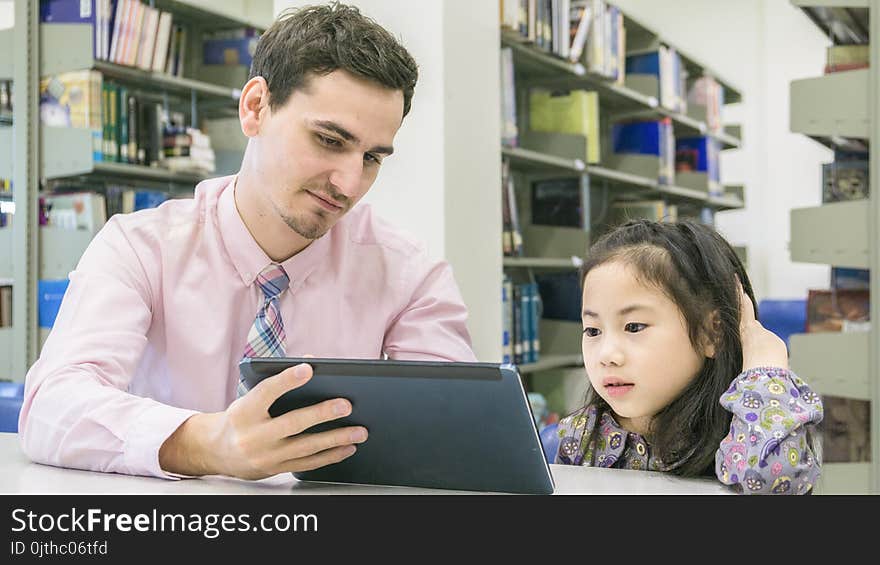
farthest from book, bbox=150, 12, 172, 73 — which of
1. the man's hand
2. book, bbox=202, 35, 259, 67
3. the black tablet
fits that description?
the black tablet

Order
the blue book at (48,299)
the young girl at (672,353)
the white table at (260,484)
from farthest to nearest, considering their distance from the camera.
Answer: the blue book at (48,299), the young girl at (672,353), the white table at (260,484)

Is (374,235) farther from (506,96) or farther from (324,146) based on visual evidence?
(506,96)

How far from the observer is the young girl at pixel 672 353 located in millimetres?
1069

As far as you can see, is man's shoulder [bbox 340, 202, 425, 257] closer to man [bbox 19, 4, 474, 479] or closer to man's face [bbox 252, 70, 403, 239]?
man [bbox 19, 4, 474, 479]

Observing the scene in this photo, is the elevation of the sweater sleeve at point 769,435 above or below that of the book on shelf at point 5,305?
below

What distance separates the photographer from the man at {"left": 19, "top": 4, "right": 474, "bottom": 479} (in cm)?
124

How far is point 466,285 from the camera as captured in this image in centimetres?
271

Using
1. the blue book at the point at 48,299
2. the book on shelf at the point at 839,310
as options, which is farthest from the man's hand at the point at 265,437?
the blue book at the point at 48,299

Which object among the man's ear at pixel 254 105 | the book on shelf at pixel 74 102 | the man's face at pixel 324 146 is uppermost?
the book on shelf at pixel 74 102

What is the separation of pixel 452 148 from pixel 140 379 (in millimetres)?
1434

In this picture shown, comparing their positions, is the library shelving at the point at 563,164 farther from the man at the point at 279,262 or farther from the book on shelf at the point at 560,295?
the man at the point at 279,262

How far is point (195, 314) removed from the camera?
1319 mm

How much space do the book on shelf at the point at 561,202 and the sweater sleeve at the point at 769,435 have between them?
3.21 metres

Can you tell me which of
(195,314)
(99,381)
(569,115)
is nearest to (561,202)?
(569,115)
